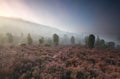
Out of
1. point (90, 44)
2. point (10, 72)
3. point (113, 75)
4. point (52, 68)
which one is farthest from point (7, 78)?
point (90, 44)

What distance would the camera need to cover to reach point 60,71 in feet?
48.9

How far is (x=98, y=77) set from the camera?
13.7 meters

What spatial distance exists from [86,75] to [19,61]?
8.27m

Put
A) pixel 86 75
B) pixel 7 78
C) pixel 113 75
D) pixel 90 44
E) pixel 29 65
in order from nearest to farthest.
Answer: pixel 7 78 → pixel 86 75 → pixel 113 75 → pixel 29 65 → pixel 90 44

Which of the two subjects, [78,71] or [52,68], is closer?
[78,71]

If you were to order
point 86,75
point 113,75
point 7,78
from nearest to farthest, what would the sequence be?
point 7,78 → point 86,75 → point 113,75

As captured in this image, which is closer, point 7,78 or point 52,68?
point 7,78

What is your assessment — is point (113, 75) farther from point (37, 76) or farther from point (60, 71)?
point (37, 76)

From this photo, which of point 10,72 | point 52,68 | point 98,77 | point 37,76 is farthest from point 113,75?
point 10,72

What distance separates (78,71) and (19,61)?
736 cm

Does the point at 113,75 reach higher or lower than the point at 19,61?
lower

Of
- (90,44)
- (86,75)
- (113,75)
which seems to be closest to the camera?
(86,75)

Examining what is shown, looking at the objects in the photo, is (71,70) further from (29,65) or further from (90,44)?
(90,44)

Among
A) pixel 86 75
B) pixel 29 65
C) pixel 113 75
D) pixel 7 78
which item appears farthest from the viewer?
pixel 29 65
